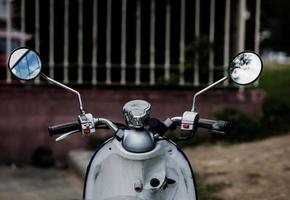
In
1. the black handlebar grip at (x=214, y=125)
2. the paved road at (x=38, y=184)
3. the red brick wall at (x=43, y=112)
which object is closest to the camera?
the black handlebar grip at (x=214, y=125)

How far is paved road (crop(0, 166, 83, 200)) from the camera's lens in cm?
634

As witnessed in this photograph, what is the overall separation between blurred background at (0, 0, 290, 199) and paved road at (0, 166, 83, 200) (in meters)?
0.15

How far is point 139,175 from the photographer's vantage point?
300 centimetres

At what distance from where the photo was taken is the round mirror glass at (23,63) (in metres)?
3.45

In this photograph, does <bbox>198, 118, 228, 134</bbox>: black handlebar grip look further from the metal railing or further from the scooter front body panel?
the metal railing

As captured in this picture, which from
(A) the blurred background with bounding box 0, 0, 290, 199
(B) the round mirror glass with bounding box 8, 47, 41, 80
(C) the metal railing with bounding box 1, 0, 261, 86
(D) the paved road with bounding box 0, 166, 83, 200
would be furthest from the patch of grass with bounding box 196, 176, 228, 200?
(C) the metal railing with bounding box 1, 0, 261, 86

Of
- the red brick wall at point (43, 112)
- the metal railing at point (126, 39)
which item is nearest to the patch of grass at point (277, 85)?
the metal railing at point (126, 39)

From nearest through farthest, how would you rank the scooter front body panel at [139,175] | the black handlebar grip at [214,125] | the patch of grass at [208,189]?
1. the scooter front body panel at [139,175]
2. the black handlebar grip at [214,125]
3. the patch of grass at [208,189]

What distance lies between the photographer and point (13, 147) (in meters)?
8.02

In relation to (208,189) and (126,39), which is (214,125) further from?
(126,39)

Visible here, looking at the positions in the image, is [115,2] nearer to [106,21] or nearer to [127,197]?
[106,21]

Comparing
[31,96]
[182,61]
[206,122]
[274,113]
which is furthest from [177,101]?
[206,122]

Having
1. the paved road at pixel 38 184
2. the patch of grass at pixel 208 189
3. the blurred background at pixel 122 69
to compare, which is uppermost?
the blurred background at pixel 122 69

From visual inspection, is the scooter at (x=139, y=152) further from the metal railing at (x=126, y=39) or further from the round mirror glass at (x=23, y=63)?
the metal railing at (x=126, y=39)
